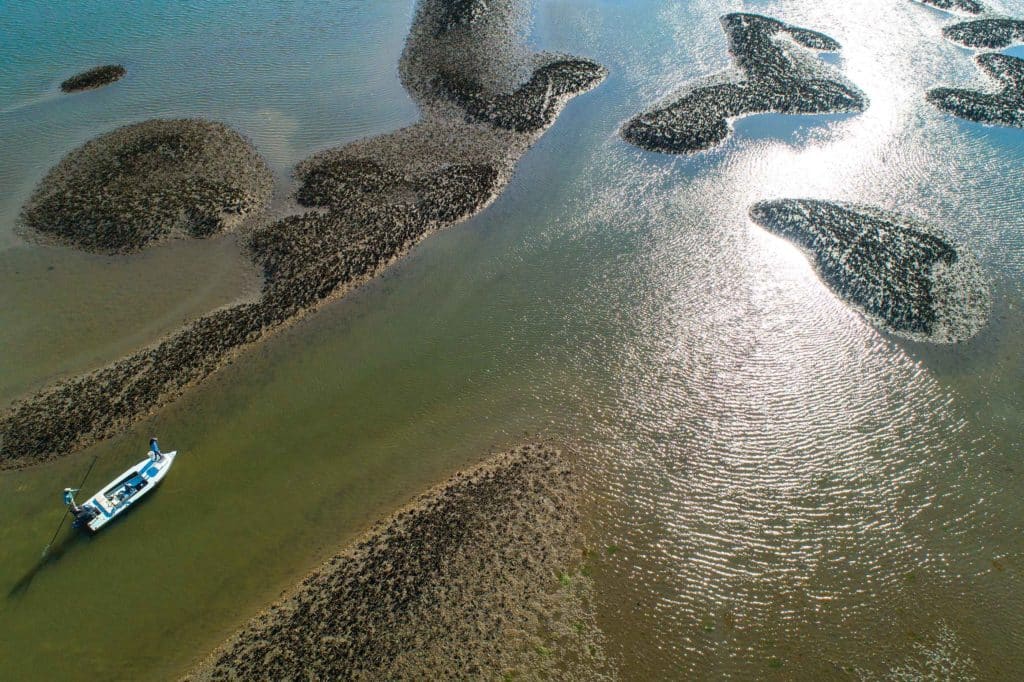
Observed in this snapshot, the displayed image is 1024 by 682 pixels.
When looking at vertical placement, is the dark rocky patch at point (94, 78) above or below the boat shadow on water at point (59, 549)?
above

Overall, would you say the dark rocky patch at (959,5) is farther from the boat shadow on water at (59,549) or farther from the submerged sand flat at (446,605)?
the boat shadow on water at (59,549)

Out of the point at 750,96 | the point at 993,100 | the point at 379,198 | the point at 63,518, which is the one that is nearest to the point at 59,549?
the point at 63,518

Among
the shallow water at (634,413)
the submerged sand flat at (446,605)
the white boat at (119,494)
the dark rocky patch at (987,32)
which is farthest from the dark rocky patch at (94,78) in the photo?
the dark rocky patch at (987,32)

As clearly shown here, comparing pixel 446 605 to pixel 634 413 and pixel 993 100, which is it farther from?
pixel 993 100

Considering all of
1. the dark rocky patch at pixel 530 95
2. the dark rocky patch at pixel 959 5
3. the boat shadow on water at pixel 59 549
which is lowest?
the boat shadow on water at pixel 59 549

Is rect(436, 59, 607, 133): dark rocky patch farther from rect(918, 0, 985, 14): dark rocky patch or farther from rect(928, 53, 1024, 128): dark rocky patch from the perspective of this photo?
rect(918, 0, 985, 14): dark rocky patch

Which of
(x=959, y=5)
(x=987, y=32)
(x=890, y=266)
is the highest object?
(x=959, y=5)

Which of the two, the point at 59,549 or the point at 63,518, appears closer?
the point at 59,549

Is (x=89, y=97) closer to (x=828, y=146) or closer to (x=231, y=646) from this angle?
(x=231, y=646)
